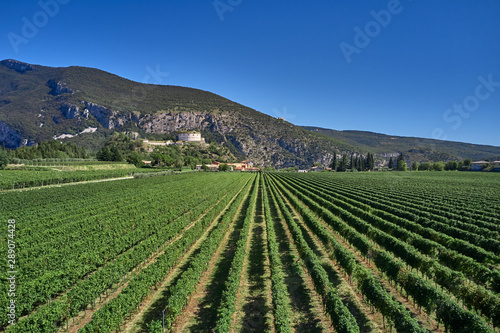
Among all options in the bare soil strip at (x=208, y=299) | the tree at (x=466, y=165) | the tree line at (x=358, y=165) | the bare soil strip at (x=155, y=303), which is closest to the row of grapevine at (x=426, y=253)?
the bare soil strip at (x=208, y=299)

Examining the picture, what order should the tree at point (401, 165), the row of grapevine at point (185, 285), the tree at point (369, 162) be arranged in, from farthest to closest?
1. the tree at point (369, 162)
2. the tree at point (401, 165)
3. the row of grapevine at point (185, 285)

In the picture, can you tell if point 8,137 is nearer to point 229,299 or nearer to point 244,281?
point 244,281

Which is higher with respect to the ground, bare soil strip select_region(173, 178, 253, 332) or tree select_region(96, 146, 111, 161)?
tree select_region(96, 146, 111, 161)

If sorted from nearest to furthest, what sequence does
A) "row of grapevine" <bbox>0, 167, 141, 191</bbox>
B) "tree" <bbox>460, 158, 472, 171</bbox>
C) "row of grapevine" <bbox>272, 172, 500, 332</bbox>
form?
1. "row of grapevine" <bbox>272, 172, 500, 332</bbox>
2. "row of grapevine" <bbox>0, 167, 141, 191</bbox>
3. "tree" <bbox>460, 158, 472, 171</bbox>

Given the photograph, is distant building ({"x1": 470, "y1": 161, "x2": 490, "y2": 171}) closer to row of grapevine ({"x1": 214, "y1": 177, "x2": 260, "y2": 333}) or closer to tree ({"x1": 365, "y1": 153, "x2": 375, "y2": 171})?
tree ({"x1": 365, "y1": 153, "x2": 375, "y2": 171})

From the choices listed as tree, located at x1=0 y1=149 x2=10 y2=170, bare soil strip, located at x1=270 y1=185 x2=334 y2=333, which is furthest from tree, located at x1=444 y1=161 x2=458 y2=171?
tree, located at x1=0 y1=149 x2=10 y2=170

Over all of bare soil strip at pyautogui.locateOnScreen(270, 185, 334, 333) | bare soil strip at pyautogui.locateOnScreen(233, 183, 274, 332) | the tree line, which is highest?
the tree line

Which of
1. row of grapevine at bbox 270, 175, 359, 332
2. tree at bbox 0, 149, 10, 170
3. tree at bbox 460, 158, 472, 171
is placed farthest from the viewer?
tree at bbox 460, 158, 472, 171

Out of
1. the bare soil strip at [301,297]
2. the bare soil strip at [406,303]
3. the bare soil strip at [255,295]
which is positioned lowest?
the bare soil strip at [255,295]

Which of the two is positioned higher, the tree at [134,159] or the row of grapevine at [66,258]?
the tree at [134,159]

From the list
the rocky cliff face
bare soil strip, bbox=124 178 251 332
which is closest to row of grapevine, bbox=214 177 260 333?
bare soil strip, bbox=124 178 251 332

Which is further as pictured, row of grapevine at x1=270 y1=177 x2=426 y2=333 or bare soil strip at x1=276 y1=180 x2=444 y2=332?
bare soil strip at x1=276 y1=180 x2=444 y2=332

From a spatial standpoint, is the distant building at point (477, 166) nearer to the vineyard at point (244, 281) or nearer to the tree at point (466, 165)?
the tree at point (466, 165)

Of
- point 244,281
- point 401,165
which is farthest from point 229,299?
point 401,165
